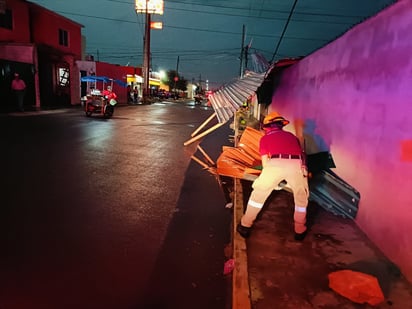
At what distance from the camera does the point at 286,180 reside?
13.7 feet

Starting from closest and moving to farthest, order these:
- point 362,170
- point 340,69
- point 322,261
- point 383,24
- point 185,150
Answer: point 322,261 → point 383,24 → point 362,170 → point 340,69 → point 185,150

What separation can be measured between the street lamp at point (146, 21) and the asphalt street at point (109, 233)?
3182 centimetres

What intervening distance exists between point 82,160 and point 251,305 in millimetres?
6543

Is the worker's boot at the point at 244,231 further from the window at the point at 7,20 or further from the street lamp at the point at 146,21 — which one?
the street lamp at the point at 146,21

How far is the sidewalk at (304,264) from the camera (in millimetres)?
2961

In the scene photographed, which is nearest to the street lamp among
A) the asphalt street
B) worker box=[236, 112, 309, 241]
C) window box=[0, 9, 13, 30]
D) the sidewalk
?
window box=[0, 9, 13, 30]

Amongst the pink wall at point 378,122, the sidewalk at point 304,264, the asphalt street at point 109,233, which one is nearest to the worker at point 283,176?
the sidewalk at point 304,264

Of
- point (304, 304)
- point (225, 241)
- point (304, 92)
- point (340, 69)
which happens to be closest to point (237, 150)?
point (304, 92)

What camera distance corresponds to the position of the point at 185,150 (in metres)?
10.8

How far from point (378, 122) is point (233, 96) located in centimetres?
497

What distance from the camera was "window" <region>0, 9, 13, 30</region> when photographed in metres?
23.4

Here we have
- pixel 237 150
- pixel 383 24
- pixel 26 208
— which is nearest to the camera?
pixel 383 24

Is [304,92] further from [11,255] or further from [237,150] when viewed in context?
[11,255]

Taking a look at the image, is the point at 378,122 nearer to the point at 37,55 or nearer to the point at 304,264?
the point at 304,264
